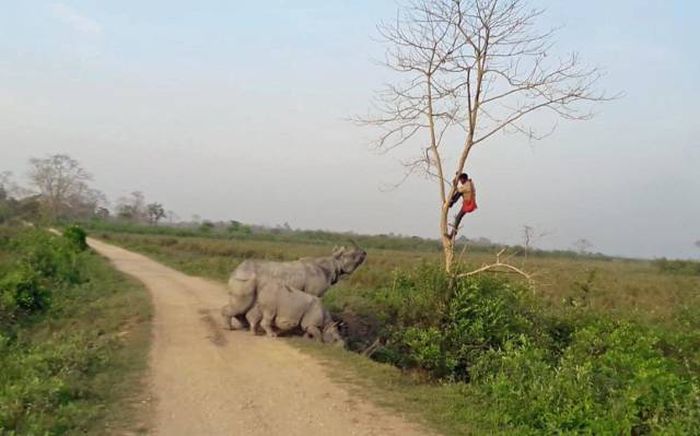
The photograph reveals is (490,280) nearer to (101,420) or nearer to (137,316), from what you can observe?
(101,420)

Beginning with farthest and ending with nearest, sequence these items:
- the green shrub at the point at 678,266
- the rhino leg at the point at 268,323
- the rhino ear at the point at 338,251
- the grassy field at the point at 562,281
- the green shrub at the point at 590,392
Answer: the green shrub at the point at 678,266, the rhino ear at the point at 338,251, the grassy field at the point at 562,281, the rhino leg at the point at 268,323, the green shrub at the point at 590,392

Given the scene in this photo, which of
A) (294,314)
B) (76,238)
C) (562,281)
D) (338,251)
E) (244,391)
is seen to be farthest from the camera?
(76,238)

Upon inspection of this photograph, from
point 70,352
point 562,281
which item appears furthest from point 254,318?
point 562,281

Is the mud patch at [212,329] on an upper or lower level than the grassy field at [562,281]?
lower

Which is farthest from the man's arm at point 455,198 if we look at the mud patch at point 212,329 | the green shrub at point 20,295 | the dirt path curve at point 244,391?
the green shrub at point 20,295

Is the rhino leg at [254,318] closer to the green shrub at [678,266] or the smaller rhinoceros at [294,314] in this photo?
the smaller rhinoceros at [294,314]

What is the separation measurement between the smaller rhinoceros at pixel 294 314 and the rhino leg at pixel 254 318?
0.38 feet

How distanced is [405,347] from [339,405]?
3319 mm

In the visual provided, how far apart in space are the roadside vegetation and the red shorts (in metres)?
1.05

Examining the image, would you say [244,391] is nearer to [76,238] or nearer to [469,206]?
[469,206]

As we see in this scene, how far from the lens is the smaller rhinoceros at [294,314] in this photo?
11477 mm

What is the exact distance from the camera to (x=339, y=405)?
7.64 m

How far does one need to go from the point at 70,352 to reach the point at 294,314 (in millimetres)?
3554

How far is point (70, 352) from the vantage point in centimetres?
935
